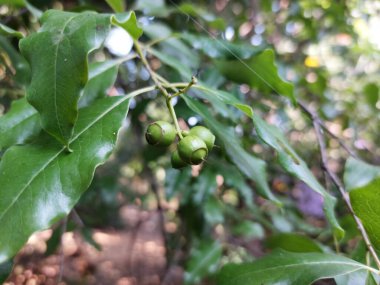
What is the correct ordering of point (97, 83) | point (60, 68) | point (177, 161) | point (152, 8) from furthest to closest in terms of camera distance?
point (152, 8) < point (97, 83) < point (177, 161) < point (60, 68)

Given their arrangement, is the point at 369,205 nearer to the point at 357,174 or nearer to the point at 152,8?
the point at 357,174

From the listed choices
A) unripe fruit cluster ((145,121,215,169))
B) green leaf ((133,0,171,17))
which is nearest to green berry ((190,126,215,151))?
unripe fruit cluster ((145,121,215,169))

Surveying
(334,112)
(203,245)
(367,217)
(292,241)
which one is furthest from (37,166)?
(334,112)

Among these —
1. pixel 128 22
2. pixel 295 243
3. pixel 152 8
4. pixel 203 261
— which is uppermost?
pixel 128 22

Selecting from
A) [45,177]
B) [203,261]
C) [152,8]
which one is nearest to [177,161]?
[45,177]

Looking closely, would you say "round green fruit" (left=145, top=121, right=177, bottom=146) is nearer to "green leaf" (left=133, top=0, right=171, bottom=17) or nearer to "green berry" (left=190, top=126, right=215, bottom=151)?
"green berry" (left=190, top=126, right=215, bottom=151)

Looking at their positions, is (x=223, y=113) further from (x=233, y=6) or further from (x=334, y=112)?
(x=233, y=6)
